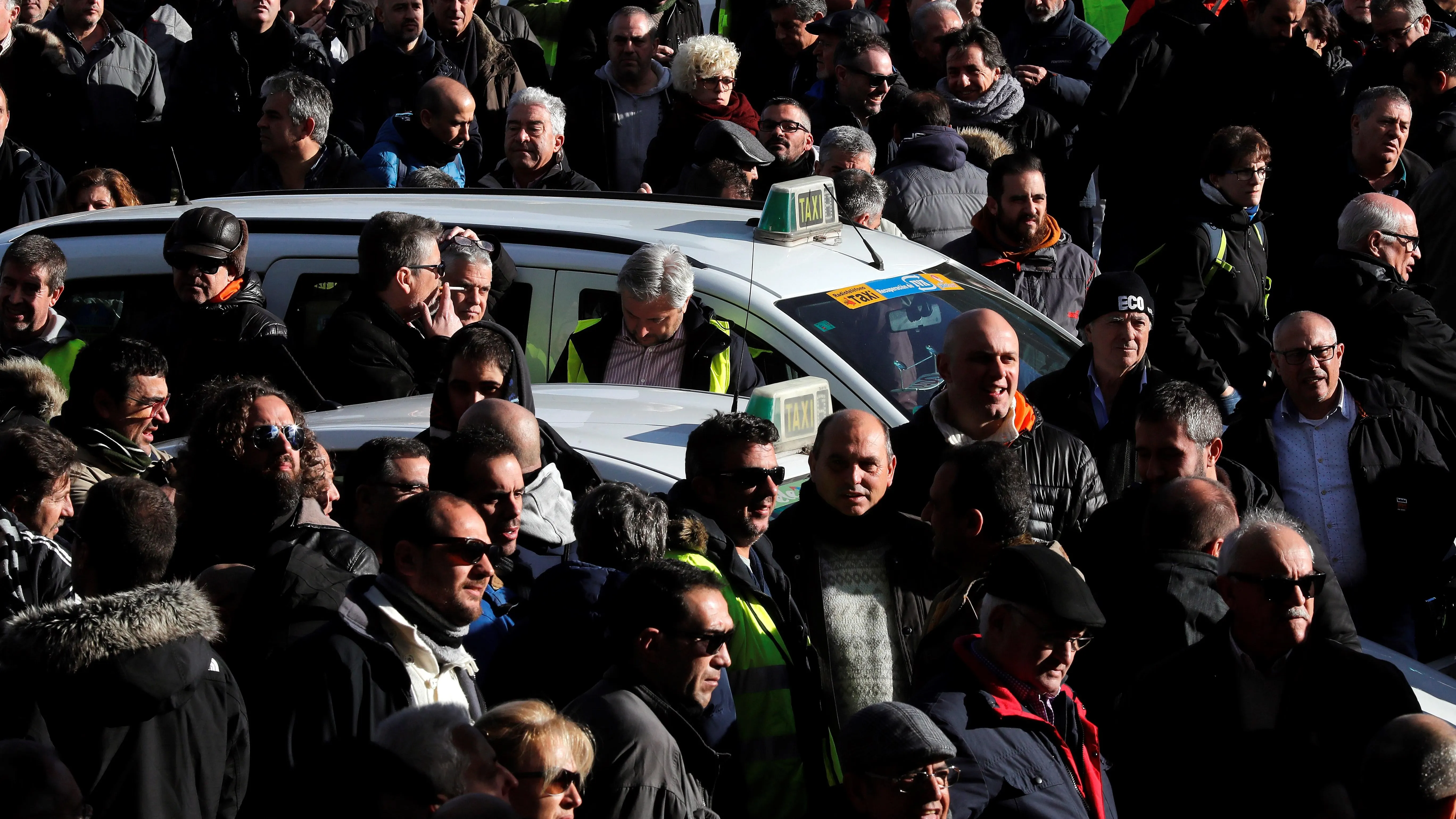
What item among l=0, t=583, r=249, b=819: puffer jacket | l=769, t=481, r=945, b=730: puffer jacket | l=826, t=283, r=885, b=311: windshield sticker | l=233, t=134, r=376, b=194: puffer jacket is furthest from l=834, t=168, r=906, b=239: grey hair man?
l=0, t=583, r=249, b=819: puffer jacket

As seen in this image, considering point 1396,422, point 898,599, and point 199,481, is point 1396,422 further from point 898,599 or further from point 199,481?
point 199,481

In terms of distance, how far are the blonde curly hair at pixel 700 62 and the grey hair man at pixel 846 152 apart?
1023 millimetres

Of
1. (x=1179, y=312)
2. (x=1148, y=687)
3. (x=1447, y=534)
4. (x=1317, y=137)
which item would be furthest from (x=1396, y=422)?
(x=1317, y=137)

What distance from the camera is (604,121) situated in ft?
36.3

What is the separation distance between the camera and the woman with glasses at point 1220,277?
8.29 m

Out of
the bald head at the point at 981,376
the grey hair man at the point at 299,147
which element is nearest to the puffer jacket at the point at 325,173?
the grey hair man at the point at 299,147

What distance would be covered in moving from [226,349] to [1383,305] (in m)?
5.22

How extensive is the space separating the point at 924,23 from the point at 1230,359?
14.5ft

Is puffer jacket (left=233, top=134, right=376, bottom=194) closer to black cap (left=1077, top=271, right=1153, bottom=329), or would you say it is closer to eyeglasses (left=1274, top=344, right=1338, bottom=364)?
black cap (left=1077, top=271, right=1153, bottom=329)

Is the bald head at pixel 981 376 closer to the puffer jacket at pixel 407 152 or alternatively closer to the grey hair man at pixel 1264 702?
the grey hair man at pixel 1264 702

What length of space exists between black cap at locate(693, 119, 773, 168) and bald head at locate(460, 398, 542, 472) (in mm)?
4092

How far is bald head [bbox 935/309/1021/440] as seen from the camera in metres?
6.22

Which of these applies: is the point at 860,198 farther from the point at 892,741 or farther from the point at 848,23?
the point at 892,741

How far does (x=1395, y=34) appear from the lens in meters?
11.7
